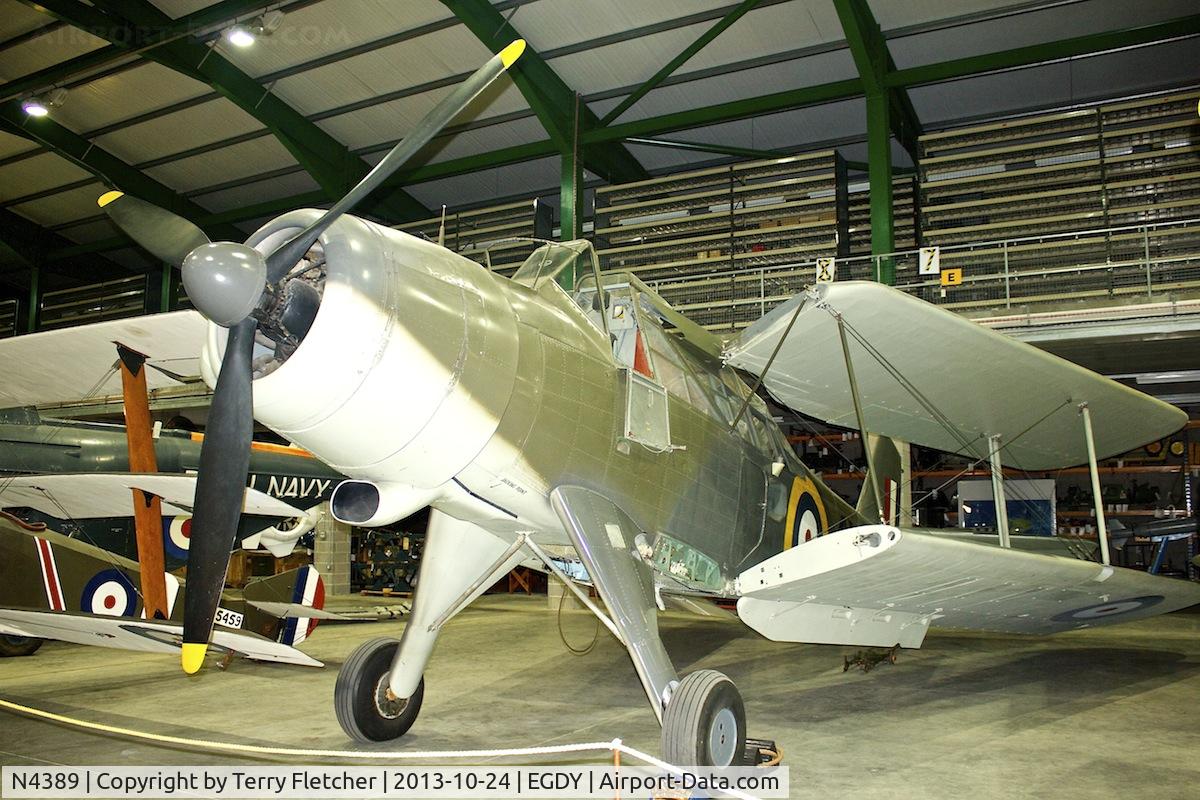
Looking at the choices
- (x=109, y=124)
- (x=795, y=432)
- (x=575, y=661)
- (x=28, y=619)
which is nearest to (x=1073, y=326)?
(x=575, y=661)

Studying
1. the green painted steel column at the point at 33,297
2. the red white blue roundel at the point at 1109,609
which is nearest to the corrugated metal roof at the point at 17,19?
the green painted steel column at the point at 33,297

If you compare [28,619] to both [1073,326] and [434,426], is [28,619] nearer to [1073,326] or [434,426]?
[434,426]

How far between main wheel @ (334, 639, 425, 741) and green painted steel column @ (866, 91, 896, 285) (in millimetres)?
9156

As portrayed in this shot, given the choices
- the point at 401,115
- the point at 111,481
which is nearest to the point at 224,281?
the point at 111,481

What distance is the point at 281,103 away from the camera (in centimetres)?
1683

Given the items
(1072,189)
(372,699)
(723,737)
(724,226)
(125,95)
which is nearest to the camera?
(723,737)

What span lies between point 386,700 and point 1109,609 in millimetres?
5649

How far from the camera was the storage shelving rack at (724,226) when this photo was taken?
15086 mm

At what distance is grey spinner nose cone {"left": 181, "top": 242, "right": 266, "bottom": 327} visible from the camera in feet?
11.1

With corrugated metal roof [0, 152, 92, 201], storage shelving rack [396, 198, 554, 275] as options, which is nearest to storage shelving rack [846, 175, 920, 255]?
storage shelving rack [396, 198, 554, 275]

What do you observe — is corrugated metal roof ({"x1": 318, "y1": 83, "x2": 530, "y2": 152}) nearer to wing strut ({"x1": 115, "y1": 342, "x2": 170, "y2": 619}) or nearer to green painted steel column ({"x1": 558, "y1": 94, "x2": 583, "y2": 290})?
green painted steel column ({"x1": 558, "y1": 94, "x2": 583, "y2": 290})

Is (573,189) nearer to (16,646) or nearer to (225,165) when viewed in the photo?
(225,165)

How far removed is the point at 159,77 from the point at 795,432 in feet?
47.6

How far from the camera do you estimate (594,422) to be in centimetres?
476
